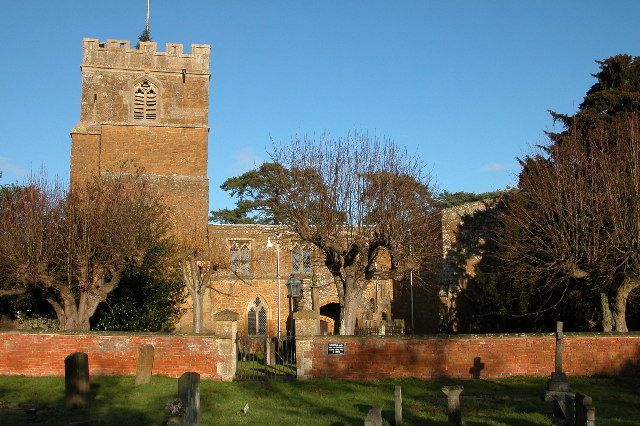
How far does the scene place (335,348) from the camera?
743 inches

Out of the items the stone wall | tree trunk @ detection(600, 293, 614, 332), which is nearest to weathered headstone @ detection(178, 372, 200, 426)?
tree trunk @ detection(600, 293, 614, 332)

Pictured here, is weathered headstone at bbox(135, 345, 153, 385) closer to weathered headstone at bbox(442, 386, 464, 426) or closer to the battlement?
weathered headstone at bbox(442, 386, 464, 426)

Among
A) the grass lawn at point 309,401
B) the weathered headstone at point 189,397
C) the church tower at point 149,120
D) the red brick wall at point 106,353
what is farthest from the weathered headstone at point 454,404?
the church tower at point 149,120

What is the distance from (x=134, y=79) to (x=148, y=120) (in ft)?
7.42

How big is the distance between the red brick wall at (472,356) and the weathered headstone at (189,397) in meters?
8.77

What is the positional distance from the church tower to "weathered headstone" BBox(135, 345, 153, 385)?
1752cm

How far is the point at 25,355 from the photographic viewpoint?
18.5 metres

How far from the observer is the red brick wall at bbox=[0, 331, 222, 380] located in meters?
18.5

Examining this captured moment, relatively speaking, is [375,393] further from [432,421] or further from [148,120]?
[148,120]

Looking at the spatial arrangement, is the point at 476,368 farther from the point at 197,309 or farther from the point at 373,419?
the point at 197,309

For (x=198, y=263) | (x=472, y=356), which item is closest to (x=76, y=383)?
(x=472, y=356)

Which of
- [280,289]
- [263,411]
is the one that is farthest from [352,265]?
[280,289]

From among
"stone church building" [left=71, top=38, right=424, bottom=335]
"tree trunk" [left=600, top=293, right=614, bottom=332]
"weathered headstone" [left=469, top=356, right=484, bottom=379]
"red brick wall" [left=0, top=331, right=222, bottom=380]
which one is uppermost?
"stone church building" [left=71, top=38, right=424, bottom=335]

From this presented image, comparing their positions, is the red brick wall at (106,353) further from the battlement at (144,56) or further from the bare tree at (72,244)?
the battlement at (144,56)
